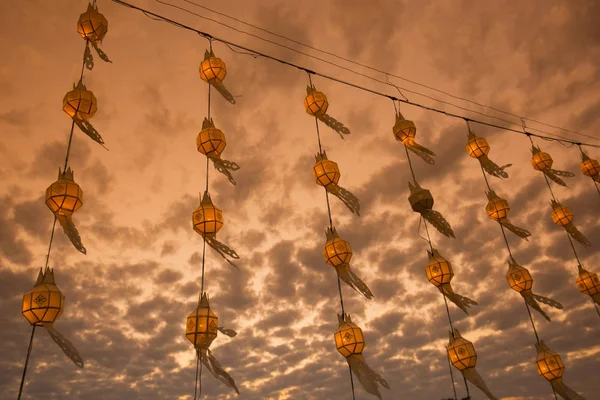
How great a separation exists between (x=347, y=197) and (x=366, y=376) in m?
2.39

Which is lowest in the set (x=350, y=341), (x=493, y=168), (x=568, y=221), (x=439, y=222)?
(x=350, y=341)

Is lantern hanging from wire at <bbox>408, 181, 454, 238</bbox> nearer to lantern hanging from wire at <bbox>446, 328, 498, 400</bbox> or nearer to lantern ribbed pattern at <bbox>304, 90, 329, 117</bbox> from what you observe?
lantern hanging from wire at <bbox>446, 328, 498, 400</bbox>

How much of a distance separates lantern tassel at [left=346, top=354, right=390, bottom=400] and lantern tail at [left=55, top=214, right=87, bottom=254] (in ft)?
11.2

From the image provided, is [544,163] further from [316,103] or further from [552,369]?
[316,103]

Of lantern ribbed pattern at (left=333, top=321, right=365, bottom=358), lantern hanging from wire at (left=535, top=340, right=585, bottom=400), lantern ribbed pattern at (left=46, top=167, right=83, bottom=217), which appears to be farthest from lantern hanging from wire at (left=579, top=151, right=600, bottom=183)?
lantern ribbed pattern at (left=46, top=167, right=83, bottom=217)

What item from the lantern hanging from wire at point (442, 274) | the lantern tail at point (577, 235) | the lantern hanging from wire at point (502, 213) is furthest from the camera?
the lantern tail at point (577, 235)

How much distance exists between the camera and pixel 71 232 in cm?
440

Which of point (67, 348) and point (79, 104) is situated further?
point (79, 104)

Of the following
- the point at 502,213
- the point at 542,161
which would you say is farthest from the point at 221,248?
the point at 542,161

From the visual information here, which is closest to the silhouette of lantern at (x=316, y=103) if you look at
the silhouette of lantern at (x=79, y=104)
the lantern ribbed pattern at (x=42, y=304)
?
the silhouette of lantern at (x=79, y=104)

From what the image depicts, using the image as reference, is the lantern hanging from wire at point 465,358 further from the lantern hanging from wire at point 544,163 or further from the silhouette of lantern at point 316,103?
the lantern hanging from wire at point 544,163

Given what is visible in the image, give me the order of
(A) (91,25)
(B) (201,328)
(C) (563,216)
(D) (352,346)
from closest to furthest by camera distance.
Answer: (B) (201,328) → (A) (91,25) → (D) (352,346) → (C) (563,216)

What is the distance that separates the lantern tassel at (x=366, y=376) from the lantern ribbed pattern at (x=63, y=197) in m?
3.77

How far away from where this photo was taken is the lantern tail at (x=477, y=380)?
18.5 feet
